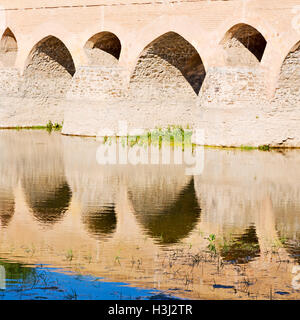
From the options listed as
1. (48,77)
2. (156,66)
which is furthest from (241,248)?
(48,77)

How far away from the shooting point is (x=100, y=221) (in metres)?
9.52

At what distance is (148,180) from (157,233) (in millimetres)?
3954

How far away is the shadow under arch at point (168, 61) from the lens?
18.7 metres

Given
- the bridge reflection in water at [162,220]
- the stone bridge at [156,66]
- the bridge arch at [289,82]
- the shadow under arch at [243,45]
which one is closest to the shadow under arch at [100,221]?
the bridge reflection in water at [162,220]

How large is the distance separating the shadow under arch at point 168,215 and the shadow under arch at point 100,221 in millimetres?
379

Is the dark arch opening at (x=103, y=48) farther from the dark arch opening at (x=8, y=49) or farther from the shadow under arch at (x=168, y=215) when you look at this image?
the shadow under arch at (x=168, y=215)

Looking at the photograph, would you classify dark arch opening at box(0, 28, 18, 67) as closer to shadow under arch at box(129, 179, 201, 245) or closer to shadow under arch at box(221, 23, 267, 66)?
shadow under arch at box(221, 23, 267, 66)

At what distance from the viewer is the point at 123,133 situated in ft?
62.2

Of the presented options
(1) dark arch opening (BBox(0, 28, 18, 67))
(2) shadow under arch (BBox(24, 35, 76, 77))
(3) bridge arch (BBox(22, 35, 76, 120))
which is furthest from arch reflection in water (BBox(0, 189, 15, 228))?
(1) dark arch opening (BBox(0, 28, 18, 67))

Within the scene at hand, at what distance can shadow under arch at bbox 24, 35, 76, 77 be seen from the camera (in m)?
21.1

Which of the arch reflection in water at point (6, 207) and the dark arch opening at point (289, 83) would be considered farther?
the dark arch opening at point (289, 83)
